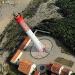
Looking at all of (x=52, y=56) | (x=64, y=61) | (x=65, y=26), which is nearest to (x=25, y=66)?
(x=52, y=56)

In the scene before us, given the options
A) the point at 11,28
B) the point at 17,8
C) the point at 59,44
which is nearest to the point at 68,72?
the point at 59,44

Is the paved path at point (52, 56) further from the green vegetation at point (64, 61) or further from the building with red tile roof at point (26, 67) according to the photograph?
the building with red tile roof at point (26, 67)

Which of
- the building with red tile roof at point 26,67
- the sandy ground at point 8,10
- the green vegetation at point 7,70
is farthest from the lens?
the sandy ground at point 8,10

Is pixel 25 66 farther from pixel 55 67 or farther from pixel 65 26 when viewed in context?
pixel 65 26

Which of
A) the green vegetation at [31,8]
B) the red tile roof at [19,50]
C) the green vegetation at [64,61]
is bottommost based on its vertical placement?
the green vegetation at [64,61]

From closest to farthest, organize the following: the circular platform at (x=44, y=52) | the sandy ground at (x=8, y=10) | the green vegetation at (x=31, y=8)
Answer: the circular platform at (x=44, y=52)
the green vegetation at (x=31, y=8)
the sandy ground at (x=8, y=10)

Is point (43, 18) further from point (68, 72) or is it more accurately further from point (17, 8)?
point (68, 72)

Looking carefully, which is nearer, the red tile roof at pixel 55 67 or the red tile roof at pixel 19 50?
the red tile roof at pixel 55 67

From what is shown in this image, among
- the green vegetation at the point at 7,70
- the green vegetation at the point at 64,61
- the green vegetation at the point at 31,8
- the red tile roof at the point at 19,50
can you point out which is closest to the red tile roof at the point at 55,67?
the green vegetation at the point at 64,61
